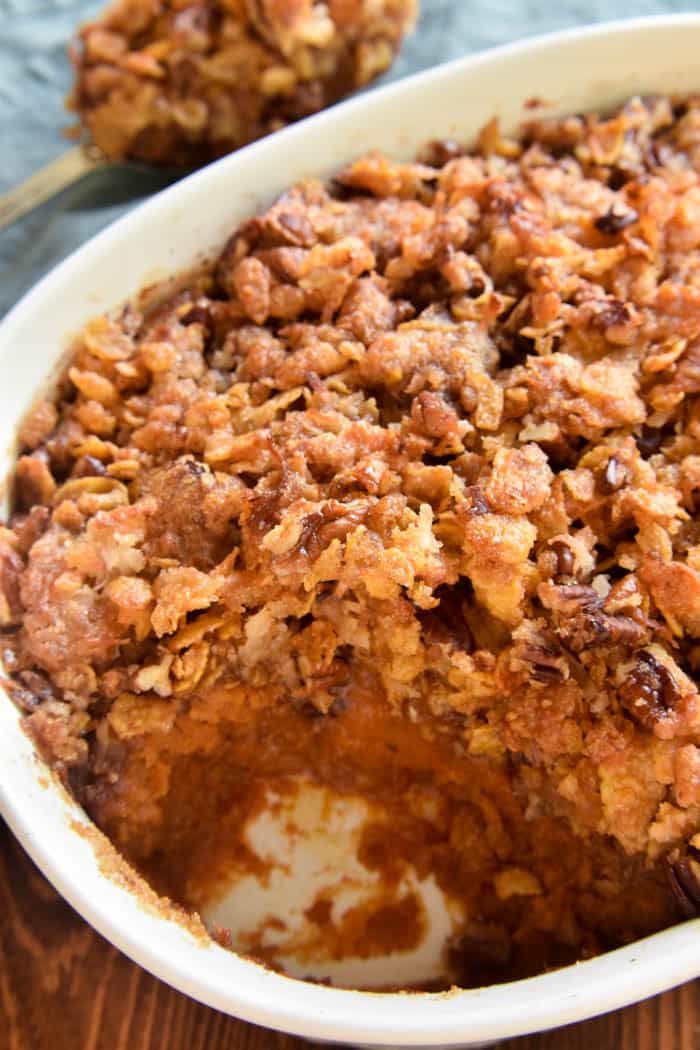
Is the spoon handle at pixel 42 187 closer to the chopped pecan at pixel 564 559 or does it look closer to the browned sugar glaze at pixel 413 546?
the browned sugar glaze at pixel 413 546

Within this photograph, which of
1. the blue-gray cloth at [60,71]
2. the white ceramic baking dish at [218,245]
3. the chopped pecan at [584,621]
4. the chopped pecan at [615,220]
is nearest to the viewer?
the white ceramic baking dish at [218,245]

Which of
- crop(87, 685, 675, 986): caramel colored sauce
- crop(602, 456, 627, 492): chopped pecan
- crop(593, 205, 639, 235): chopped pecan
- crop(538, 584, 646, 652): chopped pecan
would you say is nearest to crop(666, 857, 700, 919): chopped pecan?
crop(87, 685, 675, 986): caramel colored sauce

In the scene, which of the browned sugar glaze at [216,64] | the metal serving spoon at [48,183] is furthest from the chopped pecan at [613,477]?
the metal serving spoon at [48,183]

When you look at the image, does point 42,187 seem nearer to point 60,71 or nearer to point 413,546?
point 60,71

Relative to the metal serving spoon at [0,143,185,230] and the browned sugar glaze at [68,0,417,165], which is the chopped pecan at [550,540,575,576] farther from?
the metal serving spoon at [0,143,185,230]

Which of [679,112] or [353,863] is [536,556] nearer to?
[353,863]

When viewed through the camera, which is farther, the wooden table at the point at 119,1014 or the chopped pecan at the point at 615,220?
the chopped pecan at the point at 615,220
